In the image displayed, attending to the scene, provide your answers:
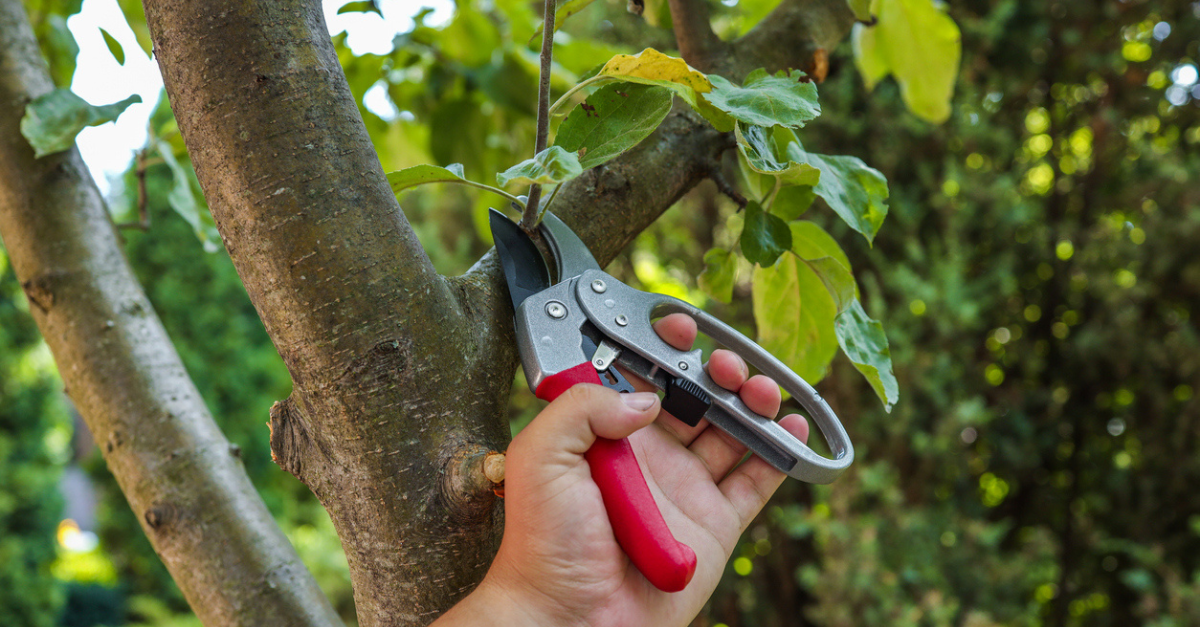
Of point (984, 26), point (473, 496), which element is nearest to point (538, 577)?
point (473, 496)

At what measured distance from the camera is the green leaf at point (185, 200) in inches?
37.7

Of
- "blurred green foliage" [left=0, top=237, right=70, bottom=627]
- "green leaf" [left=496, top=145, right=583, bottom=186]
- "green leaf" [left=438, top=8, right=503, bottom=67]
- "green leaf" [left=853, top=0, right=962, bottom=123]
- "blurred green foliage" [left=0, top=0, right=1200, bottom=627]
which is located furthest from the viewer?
"blurred green foliage" [left=0, top=237, right=70, bottom=627]

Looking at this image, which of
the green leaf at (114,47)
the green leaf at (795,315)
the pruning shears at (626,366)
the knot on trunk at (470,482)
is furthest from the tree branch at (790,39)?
the green leaf at (114,47)

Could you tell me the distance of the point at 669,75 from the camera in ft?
1.89

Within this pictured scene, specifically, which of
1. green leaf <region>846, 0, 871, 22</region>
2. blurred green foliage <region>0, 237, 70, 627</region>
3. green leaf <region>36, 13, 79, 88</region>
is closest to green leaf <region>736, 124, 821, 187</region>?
green leaf <region>846, 0, 871, 22</region>

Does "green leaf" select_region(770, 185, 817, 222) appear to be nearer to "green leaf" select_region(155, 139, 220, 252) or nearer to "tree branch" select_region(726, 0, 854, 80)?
"tree branch" select_region(726, 0, 854, 80)

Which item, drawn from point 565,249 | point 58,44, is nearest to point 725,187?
point 565,249

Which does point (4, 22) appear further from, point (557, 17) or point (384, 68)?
point (557, 17)

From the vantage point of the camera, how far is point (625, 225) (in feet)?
2.50

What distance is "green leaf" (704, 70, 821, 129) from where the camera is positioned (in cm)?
57

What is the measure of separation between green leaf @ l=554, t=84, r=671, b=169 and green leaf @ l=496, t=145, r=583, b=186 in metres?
0.07

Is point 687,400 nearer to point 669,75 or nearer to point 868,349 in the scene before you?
point 868,349

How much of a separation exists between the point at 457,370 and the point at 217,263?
550 centimetres

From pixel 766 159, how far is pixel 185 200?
31.7 inches
